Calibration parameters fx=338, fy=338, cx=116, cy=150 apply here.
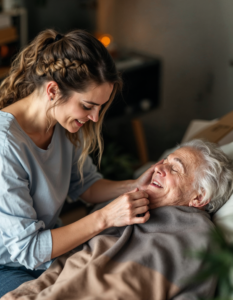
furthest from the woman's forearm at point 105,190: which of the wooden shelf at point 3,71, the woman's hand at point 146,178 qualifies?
the wooden shelf at point 3,71

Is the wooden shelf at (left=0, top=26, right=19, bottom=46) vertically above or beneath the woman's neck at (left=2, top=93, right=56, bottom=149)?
above

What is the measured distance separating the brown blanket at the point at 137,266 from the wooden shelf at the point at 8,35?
6.29 feet

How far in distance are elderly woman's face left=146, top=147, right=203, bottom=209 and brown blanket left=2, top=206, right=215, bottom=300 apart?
0.06 meters

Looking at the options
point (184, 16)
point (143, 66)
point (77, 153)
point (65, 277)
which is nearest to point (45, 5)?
point (143, 66)

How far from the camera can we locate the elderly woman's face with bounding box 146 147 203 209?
4.75 feet

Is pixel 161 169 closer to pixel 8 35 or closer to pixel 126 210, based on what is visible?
pixel 126 210

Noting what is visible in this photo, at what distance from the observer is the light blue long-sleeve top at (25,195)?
1231 mm

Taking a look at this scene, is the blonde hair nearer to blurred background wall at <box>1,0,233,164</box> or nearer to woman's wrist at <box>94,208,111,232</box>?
woman's wrist at <box>94,208,111,232</box>

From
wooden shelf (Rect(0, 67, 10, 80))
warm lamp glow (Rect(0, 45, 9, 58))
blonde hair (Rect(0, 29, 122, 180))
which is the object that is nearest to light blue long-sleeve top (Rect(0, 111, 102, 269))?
blonde hair (Rect(0, 29, 122, 180))

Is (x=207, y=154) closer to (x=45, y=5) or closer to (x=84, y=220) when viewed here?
(x=84, y=220)

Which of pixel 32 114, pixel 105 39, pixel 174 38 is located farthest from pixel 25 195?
pixel 174 38

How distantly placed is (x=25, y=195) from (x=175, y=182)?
2.04 ft

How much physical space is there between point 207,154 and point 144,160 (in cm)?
185

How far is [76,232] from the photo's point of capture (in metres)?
1.30
